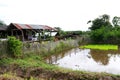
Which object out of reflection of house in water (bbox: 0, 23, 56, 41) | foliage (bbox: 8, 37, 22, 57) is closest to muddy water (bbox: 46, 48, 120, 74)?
foliage (bbox: 8, 37, 22, 57)

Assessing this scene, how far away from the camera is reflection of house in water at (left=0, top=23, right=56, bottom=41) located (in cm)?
2658

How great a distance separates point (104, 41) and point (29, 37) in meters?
11.0

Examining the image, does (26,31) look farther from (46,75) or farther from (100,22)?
(100,22)

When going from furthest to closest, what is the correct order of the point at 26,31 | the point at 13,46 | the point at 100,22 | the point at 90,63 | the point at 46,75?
the point at 100,22 → the point at 26,31 → the point at 90,63 → the point at 13,46 → the point at 46,75

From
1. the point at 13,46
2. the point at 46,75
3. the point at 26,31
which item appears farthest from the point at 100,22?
the point at 46,75

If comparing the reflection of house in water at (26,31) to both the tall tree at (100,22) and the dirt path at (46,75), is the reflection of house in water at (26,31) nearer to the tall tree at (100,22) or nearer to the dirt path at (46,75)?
the dirt path at (46,75)

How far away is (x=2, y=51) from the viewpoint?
14750mm

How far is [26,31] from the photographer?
2919cm

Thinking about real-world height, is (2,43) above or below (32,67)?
above

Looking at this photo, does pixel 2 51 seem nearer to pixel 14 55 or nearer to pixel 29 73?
pixel 14 55

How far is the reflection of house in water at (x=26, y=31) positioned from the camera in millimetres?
26578

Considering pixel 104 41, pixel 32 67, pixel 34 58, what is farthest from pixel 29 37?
pixel 32 67

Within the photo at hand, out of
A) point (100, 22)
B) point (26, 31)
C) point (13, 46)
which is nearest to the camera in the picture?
point (13, 46)

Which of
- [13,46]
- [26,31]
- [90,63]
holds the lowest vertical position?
[90,63]
